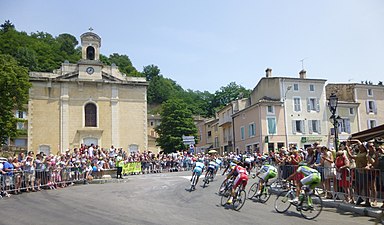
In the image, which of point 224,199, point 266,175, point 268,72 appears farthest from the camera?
point 268,72

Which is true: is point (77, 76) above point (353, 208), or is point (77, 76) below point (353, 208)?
above

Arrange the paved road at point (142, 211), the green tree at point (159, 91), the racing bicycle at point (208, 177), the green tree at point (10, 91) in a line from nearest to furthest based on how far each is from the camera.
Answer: the paved road at point (142, 211) < the racing bicycle at point (208, 177) < the green tree at point (10, 91) < the green tree at point (159, 91)

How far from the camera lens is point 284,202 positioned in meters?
11.1

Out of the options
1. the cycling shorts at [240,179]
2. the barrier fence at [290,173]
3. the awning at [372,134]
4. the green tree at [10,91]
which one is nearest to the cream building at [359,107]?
the barrier fence at [290,173]

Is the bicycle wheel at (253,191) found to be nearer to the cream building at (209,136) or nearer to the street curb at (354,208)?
the street curb at (354,208)

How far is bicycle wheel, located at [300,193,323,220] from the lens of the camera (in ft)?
33.3

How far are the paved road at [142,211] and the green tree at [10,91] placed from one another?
23.9 meters

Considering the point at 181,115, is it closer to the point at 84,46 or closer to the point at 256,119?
the point at 256,119

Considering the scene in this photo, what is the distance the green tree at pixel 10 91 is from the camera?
35.9 metres

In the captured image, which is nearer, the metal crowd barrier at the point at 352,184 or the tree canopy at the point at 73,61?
the metal crowd barrier at the point at 352,184

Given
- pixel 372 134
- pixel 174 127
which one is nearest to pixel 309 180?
pixel 372 134

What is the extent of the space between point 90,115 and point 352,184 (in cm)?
3474

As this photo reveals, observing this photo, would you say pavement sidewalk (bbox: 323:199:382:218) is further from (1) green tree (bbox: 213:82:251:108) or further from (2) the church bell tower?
(1) green tree (bbox: 213:82:251:108)

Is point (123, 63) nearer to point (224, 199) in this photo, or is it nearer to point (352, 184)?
point (224, 199)
